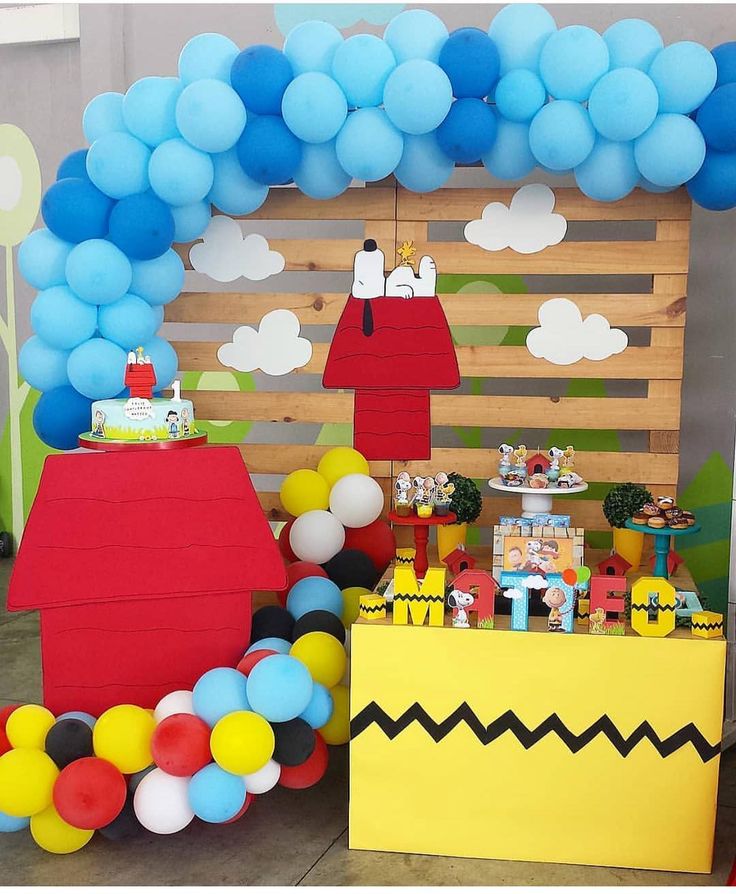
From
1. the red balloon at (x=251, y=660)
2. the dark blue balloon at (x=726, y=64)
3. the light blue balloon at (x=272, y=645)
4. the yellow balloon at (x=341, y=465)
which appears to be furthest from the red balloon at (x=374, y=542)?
the dark blue balloon at (x=726, y=64)

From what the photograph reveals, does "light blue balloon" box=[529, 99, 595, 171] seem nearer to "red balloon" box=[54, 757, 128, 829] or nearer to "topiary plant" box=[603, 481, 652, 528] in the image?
"topiary plant" box=[603, 481, 652, 528]

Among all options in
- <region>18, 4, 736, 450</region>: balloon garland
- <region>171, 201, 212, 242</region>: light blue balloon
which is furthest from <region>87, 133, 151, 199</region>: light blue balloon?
<region>171, 201, 212, 242</region>: light blue balloon

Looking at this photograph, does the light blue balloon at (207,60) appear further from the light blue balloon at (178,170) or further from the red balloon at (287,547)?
the red balloon at (287,547)

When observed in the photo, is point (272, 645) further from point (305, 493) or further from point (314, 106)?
point (314, 106)

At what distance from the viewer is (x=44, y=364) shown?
288cm

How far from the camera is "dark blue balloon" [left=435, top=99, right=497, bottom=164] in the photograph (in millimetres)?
2625

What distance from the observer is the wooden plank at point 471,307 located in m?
2.97

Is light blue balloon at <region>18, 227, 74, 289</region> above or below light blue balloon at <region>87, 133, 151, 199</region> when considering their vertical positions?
below

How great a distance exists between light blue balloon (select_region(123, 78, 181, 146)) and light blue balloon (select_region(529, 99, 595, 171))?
97 cm

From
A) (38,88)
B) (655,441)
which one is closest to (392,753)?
(655,441)

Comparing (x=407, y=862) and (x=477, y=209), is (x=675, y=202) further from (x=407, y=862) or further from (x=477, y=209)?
(x=407, y=862)

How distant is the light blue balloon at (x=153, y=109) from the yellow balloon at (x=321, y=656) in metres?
1.40

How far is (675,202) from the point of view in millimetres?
2928

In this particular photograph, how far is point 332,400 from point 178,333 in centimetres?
127
